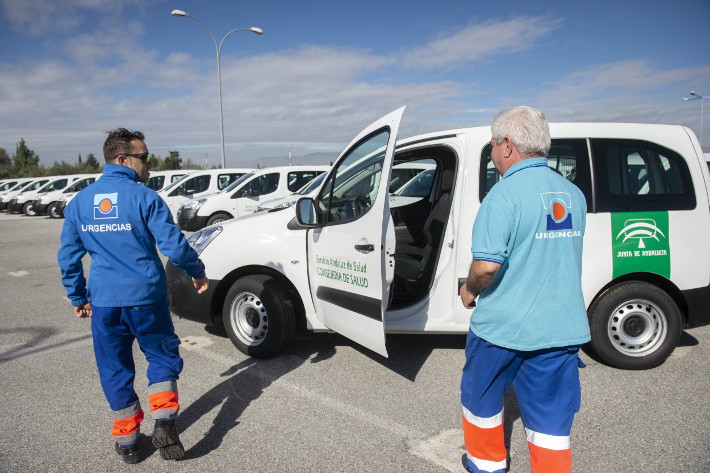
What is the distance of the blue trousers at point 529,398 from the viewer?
198cm

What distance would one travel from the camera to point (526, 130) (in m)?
1.94

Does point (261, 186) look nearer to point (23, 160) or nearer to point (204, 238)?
point (204, 238)

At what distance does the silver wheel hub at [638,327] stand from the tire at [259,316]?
8.22ft

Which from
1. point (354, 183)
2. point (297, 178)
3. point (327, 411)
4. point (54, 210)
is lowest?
point (327, 411)

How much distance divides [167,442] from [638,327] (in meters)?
3.36

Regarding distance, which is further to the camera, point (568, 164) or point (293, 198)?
point (293, 198)

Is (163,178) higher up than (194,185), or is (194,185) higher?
(163,178)

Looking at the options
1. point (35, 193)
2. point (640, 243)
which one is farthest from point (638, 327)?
point (35, 193)

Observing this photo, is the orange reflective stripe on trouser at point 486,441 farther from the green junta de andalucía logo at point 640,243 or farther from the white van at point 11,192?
the white van at point 11,192

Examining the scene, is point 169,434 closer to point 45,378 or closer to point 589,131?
point 45,378

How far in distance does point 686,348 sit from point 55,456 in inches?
188

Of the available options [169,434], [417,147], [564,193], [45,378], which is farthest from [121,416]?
[417,147]

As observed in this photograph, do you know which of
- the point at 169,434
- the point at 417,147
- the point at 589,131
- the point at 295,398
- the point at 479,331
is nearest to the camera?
the point at 479,331

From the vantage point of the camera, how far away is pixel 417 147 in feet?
12.8
